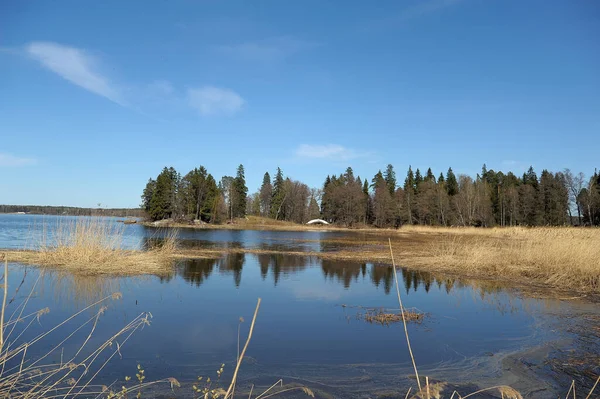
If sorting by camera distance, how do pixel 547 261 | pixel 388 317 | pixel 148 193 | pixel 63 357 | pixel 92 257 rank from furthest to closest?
pixel 148 193 → pixel 547 261 → pixel 92 257 → pixel 388 317 → pixel 63 357

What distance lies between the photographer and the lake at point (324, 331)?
192 inches

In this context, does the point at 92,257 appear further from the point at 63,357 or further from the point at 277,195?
the point at 277,195

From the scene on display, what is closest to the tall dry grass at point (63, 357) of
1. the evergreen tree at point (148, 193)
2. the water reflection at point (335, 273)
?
the water reflection at point (335, 273)

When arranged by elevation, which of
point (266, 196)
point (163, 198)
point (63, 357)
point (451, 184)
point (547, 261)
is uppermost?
point (451, 184)

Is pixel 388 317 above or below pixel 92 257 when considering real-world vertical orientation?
below

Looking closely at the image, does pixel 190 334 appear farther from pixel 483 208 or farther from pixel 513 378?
pixel 483 208

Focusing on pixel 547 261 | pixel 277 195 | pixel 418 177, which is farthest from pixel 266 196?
pixel 547 261

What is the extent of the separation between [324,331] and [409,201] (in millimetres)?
67714

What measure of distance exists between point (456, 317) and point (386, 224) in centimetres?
6673

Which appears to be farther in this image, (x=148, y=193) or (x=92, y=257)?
(x=148, y=193)

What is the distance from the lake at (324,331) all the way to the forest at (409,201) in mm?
57461

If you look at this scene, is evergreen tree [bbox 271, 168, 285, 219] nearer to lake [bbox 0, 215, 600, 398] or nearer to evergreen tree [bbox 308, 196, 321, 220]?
evergreen tree [bbox 308, 196, 321, 220]

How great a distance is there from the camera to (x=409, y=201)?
7162cm

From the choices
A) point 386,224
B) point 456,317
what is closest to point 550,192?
point 386,224
